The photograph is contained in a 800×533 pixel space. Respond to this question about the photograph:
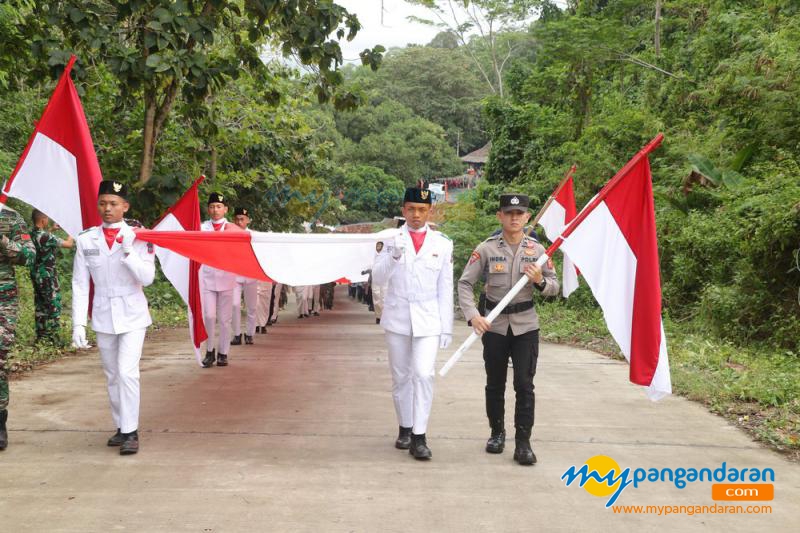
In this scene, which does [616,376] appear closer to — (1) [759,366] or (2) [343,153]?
(1) [759,366]

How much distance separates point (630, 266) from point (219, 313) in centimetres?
578

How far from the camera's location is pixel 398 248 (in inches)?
249

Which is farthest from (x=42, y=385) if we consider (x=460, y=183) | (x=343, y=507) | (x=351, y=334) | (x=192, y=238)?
(x=460, y=183)

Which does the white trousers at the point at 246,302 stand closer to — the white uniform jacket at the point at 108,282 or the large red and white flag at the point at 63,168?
the large red and white flag at the point at 63,168

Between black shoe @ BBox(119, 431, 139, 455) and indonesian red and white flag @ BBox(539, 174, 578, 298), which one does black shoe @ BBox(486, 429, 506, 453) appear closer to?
black shoe @ BBox(119, 431, 139, 455)

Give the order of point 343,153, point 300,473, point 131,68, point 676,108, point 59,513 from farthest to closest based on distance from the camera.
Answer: point 343,153
point 676,108
point 131,68
point 300,473
point 59,513

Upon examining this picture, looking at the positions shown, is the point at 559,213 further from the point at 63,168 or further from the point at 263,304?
the point at 63,168

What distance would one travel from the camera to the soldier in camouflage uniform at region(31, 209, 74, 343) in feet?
35.6

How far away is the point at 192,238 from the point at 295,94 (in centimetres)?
1529

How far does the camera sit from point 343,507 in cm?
492

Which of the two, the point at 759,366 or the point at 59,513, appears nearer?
the point at 59,513

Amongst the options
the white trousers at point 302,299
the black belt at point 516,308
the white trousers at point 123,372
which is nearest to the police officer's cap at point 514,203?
the black belt at point 516,308

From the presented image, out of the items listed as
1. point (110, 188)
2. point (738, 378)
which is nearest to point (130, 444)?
point (110, 188)

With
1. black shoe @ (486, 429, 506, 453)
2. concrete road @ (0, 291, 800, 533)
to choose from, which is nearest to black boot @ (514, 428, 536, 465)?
concrete road @ (0, 291, 800, 533)
